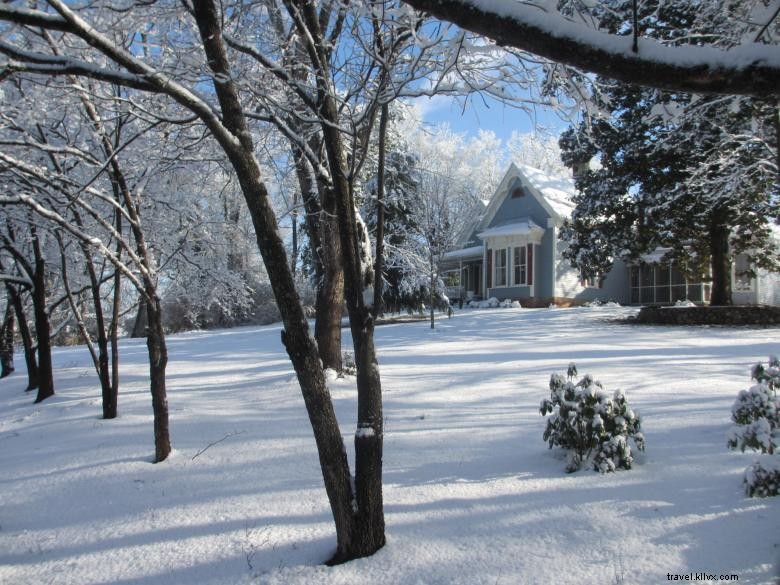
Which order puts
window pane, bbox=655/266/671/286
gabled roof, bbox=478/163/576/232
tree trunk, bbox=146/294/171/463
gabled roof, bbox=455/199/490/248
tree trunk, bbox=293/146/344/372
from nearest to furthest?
tree trunk, bbox=146/294/171/463
tree trunk, bbox=293/146/344/372
gabled roof, bbox=478/163/576/232
window pane, bbox=655/266/671/286
gabled roof, bbox=455/199/490/248

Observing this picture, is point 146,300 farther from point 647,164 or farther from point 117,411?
point 647,164

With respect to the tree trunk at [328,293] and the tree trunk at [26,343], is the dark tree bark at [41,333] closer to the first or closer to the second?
the tree trunk at [26,343]

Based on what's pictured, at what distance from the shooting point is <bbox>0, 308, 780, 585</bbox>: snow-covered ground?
314 cm

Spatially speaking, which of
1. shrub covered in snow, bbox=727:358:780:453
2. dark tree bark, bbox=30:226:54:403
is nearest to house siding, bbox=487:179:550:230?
dark tree bark, bbox=30:226:54:403

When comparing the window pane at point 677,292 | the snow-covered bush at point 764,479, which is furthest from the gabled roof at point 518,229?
the snow-covered bush at point 764,479

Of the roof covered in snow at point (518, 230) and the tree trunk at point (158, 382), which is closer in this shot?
the tree trunk at point (158, 382)

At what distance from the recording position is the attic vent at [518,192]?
79.2 feet

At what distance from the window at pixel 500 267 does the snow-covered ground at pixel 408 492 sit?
15.6 meters

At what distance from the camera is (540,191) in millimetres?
23000

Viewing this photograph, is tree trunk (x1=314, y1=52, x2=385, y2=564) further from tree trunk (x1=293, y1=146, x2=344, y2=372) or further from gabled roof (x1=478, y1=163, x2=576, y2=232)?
gabled roof (x1=478, y1=163, x2=576, y2=232)

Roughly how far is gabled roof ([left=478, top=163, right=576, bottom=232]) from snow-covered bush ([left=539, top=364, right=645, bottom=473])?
62.1 feet

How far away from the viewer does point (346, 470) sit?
A: 3377mm

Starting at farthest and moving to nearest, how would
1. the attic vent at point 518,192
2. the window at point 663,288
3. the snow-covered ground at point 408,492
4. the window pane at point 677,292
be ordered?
the attic vent at point 518,192
the window pane at point 677,292
the window at point 663,288
the snow-covered ground at point 408,492

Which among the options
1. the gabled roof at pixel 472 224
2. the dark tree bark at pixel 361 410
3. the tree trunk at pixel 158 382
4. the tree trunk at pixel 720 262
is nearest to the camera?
the dark tree bark at pixel 361 410
